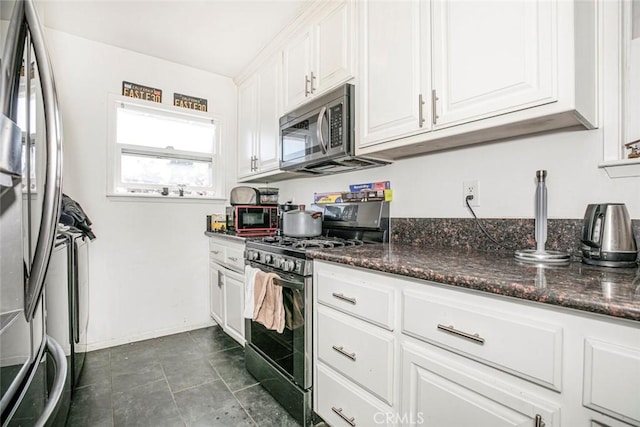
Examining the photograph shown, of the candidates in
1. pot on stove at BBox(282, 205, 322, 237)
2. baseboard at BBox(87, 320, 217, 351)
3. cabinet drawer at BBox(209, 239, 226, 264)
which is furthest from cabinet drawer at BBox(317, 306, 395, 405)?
baseboard at BBox(87, 320, 217, 351)

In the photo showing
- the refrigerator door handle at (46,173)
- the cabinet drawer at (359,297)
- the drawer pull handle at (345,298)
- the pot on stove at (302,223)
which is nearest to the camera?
the refrigerator door handle at (46,173)

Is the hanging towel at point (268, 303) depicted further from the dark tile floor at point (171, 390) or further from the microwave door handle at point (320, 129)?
the microwave door handle at point (320, 129)

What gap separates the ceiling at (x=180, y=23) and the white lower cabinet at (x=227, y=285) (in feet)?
5.15

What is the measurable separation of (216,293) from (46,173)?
2.10 meters

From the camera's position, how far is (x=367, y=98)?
1606 millimetres

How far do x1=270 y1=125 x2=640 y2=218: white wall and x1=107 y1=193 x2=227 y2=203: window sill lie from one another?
171cm

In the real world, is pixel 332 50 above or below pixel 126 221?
above

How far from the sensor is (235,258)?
2285mm

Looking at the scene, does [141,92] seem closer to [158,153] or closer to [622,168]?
[158,153]

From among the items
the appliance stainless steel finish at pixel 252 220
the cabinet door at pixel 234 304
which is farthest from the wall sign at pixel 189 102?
the cabinet door at pixel 234 304

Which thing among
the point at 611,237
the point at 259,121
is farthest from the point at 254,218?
the point at 611,237

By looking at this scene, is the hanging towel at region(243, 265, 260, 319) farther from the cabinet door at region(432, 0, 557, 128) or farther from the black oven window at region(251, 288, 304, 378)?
the cabinet door at region(432, 0, 557, 128)

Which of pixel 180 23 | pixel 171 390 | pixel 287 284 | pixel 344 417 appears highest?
pixel 180 23

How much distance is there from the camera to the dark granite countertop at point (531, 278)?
0.67 m
